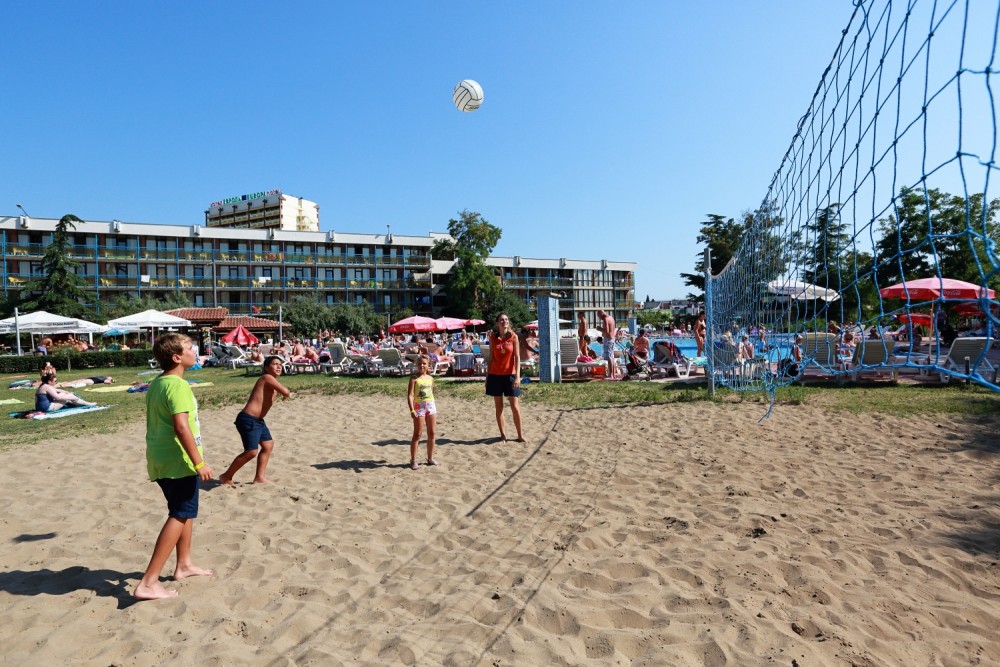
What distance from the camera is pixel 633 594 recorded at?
9.50 ft

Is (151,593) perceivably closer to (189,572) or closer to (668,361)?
(189,572)

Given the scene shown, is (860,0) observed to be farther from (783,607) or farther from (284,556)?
(284,556)

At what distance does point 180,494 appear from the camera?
10.1ft

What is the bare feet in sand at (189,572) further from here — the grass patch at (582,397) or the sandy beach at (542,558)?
the grass patch at (582,397)

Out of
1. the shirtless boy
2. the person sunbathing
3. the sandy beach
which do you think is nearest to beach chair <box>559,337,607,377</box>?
the sandy beach

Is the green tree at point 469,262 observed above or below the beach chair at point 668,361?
above

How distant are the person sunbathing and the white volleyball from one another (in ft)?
28.3

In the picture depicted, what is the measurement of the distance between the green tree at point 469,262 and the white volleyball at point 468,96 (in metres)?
43.4

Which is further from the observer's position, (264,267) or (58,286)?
(264,267)

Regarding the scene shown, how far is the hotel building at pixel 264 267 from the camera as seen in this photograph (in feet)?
160

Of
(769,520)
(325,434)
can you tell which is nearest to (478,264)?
(325,434)

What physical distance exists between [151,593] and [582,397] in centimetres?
761

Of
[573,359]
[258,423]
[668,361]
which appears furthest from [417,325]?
[258,423]

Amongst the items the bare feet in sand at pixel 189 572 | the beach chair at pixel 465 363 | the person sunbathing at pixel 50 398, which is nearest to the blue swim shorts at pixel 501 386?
the bare feet in sand at pixel 189 572
